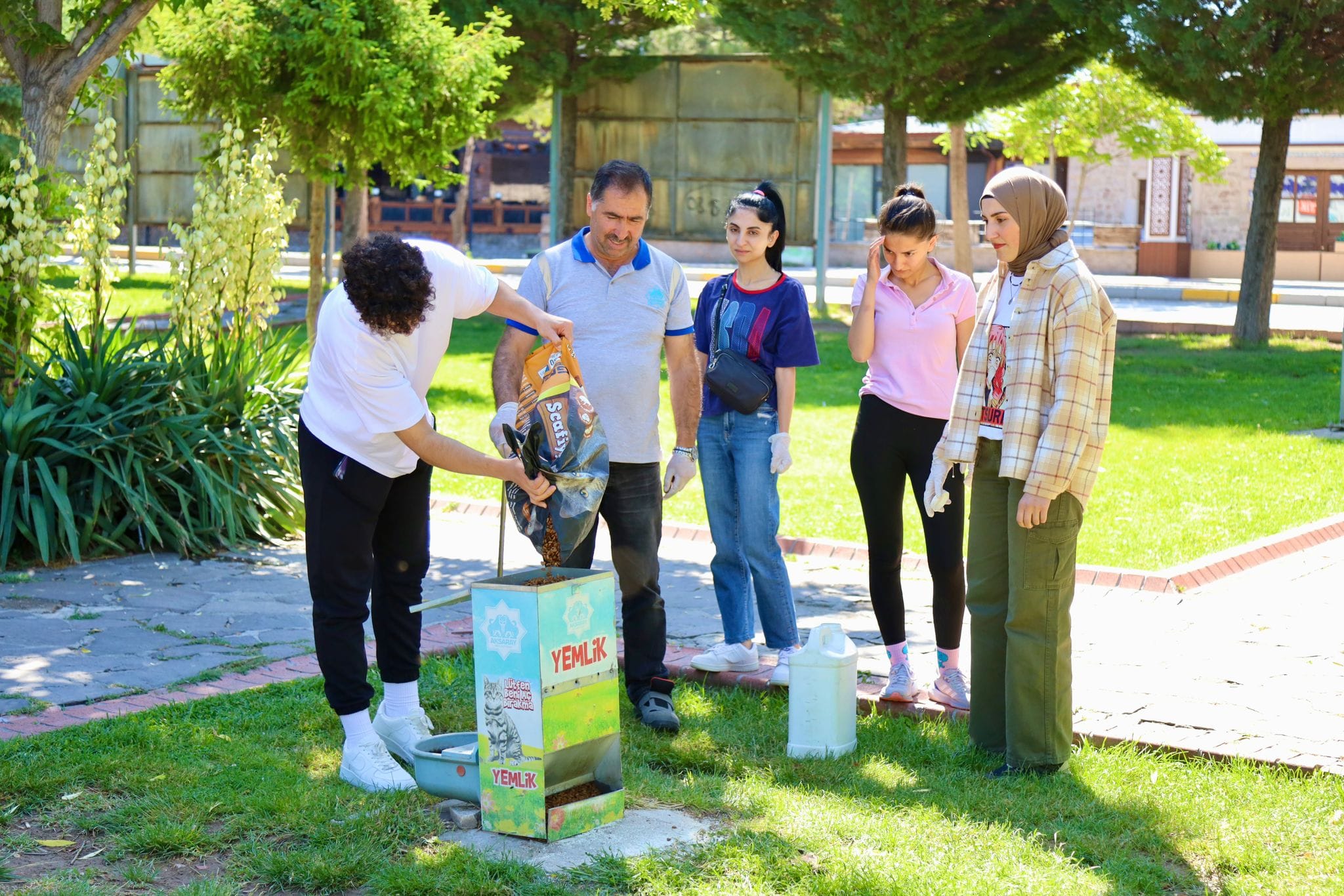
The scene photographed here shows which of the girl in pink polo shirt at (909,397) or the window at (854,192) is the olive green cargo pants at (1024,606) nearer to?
the girl in pink polo shirt at (909,397)

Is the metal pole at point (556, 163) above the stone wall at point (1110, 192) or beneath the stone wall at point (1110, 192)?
beneath

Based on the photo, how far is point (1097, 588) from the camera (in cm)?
714

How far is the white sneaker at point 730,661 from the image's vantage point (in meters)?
5.56

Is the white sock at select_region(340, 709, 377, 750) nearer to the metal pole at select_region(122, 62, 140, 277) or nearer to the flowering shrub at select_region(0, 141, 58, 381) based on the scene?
the flowering shrub at select_region(0, 141, 58, 381)

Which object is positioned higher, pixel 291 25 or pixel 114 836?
pixel 291 25

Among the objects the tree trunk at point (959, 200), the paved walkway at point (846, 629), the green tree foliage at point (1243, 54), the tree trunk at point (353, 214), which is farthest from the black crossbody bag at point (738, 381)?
the tree trunk at point (959, 200)

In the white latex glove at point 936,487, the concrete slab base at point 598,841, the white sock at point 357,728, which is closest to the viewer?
the concrete slab base at point 598,841

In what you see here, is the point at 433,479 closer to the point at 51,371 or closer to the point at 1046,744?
the point at 51,371

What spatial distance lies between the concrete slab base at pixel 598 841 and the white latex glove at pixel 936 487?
1.37 meters

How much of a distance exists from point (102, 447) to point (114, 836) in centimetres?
415

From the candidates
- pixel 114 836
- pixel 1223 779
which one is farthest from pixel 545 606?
pixel 1223 779

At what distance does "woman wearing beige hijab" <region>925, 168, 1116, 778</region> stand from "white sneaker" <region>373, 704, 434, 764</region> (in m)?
1.85

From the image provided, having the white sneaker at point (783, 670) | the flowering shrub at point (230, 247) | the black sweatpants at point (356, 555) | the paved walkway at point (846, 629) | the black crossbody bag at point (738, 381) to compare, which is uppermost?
the flowering shrub at point (230, 247)

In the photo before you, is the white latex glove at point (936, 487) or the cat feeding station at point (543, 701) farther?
the white latex glove at point (936, 487)
